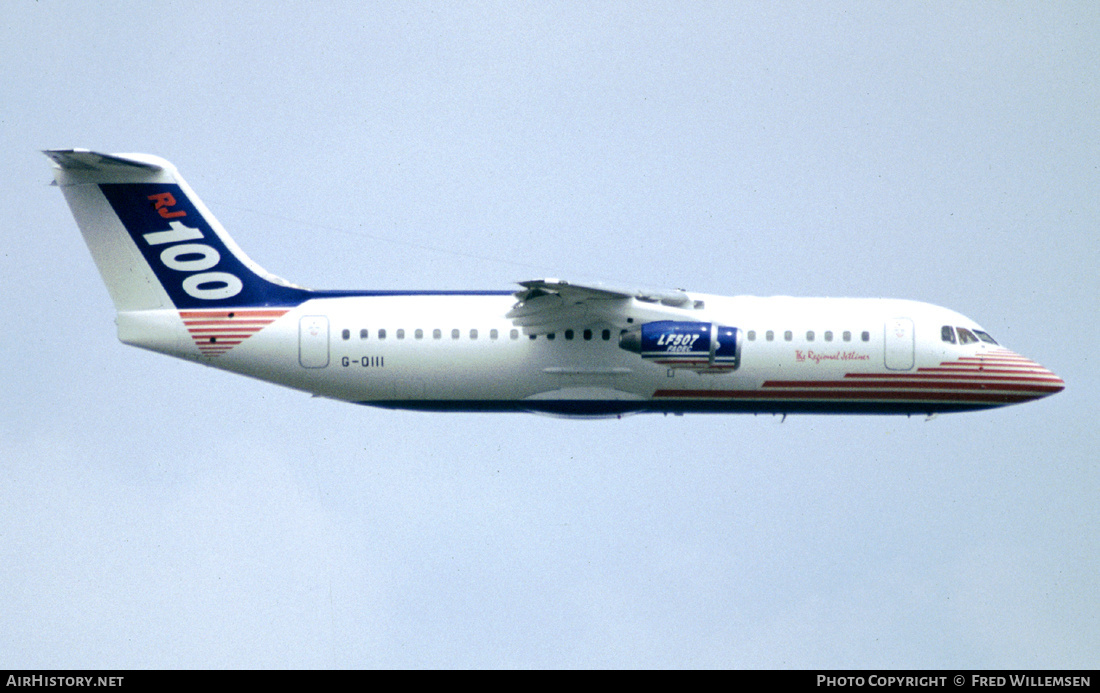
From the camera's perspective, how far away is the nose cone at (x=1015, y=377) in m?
36.1

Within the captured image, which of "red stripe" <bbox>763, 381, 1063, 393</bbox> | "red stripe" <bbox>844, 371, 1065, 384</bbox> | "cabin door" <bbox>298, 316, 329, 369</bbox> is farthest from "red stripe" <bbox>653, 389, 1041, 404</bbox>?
"cabin door" <bbox>298, 316, 329, 369</bbox>

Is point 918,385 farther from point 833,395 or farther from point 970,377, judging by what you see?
point 833,395

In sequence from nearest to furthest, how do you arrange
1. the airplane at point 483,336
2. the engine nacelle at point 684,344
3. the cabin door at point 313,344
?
1. the engine nacelle at point 684,344
2. the airplane at point 483,336
3. the cabin door at point 313,344

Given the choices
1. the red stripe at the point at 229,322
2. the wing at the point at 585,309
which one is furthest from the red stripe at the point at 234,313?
the wing at the point at 585,309

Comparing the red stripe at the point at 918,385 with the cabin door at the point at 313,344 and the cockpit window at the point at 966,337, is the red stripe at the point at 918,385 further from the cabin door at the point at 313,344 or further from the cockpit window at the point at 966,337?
the cabin door at the point at 313,344

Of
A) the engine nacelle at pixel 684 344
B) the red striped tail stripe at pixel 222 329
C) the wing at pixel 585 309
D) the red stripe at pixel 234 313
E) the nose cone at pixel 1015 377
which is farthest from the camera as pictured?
the nose cone at pixel 1015 377

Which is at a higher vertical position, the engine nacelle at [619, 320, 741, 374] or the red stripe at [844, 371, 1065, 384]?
the engine nacelle at [619, 320, 741, 374]

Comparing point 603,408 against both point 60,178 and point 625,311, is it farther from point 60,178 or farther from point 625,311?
point 60,178

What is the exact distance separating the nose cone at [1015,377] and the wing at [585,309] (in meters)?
6.52

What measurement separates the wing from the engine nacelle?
30 cm

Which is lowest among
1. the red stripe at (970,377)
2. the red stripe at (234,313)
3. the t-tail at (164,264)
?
the red stripe at (970,377)

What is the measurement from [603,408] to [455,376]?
315 cm

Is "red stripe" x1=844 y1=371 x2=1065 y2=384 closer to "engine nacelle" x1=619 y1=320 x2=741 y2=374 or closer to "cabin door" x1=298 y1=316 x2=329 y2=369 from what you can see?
"engine nacelle" x1=619 y1=320 x2=741 y2=374

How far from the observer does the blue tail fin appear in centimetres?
3544
